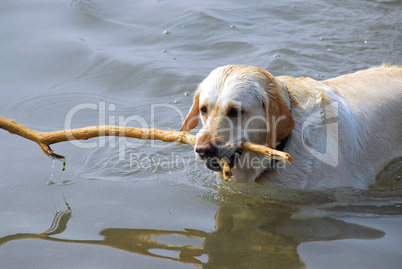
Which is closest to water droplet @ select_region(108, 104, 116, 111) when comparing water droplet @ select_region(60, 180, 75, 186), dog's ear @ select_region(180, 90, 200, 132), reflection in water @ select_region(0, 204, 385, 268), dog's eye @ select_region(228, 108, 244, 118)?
water droplet @ select_region(60, 180, 75, 186)

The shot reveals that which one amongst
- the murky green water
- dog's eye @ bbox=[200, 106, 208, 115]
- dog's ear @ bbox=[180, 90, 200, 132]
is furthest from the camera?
dog's ear @ bbox=[180, 90, 200, 132]

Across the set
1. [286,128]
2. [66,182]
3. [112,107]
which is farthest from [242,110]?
[112,107]

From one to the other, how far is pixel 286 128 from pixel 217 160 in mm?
686

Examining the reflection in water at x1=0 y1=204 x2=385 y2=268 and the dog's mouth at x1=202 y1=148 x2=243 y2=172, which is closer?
the reflection in water at x1=0 y1=204 x2=385 y2=268

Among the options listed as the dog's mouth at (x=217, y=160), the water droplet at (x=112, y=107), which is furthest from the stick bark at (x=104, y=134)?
the water droplet at (x=112, y=107)

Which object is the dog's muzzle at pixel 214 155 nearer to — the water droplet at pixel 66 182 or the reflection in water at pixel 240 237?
the reflection in water at pixel 240 237

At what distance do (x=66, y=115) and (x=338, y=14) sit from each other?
19.9 feet

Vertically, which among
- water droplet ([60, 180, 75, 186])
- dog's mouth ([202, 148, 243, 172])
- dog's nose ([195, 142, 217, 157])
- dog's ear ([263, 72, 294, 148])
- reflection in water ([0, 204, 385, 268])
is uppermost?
dog's ear ([263, 72, 294, 148])

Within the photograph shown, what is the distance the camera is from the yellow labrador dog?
14.2ft

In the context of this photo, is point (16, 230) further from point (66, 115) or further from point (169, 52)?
point (169, 52)

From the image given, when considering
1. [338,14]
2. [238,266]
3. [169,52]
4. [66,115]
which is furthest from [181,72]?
[238,266]

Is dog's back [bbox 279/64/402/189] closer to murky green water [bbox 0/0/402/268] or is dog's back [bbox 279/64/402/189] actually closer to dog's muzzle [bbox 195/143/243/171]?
murky green water [bbox 0/0/402/268]

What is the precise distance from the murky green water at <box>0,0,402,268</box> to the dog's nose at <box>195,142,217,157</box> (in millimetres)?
712

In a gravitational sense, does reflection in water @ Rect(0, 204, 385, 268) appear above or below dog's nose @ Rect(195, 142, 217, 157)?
below
